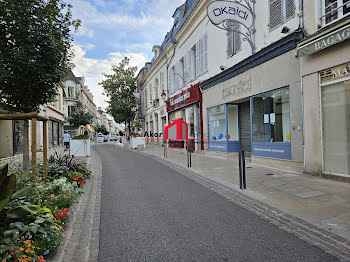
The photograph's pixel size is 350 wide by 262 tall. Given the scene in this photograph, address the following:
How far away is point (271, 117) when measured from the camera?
29.7ft

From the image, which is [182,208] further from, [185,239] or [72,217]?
[72,217]

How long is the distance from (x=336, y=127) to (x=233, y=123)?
605cm

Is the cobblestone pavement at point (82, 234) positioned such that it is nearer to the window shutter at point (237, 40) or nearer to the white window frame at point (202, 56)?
the window shutter at point (237, 40)

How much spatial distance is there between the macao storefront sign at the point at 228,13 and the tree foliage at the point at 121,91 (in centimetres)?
2390

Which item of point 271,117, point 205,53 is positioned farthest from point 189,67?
point 271,117

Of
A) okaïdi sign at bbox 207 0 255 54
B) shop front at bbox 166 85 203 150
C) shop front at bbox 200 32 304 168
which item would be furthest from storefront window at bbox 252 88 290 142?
shop front at bbox 166 85 203 150

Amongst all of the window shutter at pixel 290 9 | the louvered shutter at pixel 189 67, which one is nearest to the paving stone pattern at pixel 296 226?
the window shutter at pixel 290 9

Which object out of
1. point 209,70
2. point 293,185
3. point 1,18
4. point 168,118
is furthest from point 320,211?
point 168,118

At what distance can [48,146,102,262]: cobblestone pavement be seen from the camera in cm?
284

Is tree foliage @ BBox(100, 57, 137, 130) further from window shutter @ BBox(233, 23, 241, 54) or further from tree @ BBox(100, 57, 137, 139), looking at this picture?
window shutter @ BBox(233, 23, 241, 54)

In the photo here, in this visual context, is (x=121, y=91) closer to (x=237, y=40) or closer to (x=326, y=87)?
(x=237, y=40)

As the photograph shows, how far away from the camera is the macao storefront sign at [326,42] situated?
5586 mm

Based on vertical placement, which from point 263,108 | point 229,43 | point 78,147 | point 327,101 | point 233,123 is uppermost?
point 229,43

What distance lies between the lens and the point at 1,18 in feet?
17.9
